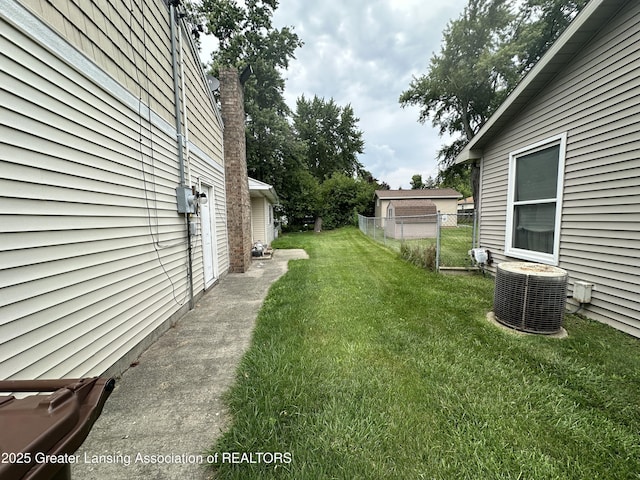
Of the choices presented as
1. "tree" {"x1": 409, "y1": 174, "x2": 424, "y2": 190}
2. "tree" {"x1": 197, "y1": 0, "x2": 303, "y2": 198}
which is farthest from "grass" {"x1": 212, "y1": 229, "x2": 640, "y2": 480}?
"tree" {"x1": 409, "y1": 174, "x2": 424, "y2": 190}

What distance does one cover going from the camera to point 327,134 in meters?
→ 33.8

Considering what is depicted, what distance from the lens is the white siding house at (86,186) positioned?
70.1 inches

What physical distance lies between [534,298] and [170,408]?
13.3 feet

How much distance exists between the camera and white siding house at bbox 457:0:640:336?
3279mm

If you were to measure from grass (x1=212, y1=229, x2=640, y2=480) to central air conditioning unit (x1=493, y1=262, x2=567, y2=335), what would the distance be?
213 mm

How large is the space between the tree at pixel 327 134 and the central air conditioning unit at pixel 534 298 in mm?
31138

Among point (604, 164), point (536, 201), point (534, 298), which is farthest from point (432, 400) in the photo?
point (536, 201)

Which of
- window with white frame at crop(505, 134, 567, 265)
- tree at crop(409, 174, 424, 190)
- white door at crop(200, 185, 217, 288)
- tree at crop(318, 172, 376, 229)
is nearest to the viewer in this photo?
window with white frame at crop(505, 134, 567, 265)

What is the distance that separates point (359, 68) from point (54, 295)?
1777 centimetres

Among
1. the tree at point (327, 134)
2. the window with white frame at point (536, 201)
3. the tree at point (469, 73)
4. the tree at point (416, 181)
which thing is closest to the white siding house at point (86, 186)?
the window with white frame at point (536, 201)

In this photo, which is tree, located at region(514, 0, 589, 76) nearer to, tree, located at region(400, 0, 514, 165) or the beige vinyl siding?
tree, located at region(400, 0, 514, 165)

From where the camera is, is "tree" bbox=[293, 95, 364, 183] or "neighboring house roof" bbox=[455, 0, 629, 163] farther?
"tree" bbox=[293, 95, 364, 183]

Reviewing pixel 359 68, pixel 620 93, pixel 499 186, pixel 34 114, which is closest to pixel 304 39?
pixel 359 68

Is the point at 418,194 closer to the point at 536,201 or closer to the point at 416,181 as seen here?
the point at 536,201
